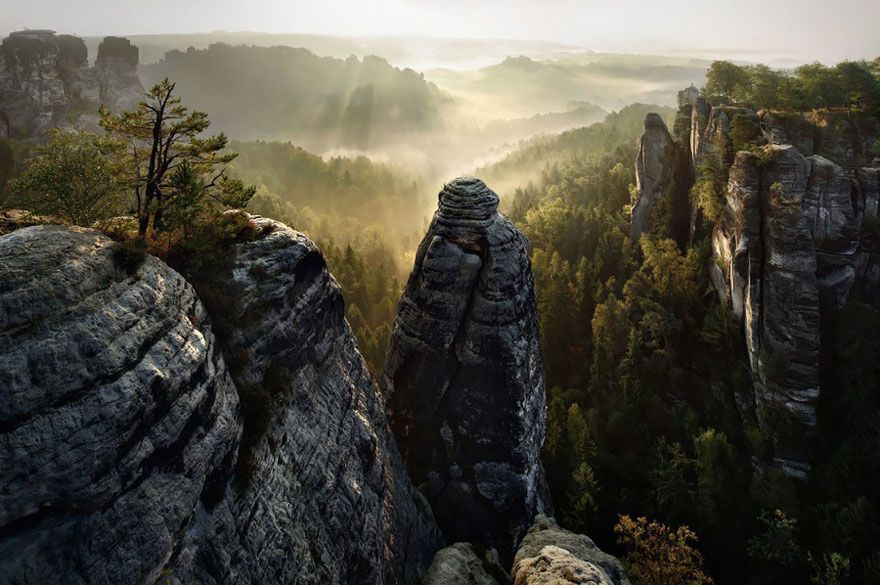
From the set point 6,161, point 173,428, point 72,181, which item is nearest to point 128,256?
point 173,428

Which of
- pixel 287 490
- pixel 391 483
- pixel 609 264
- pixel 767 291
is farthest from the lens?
pixel 609 264

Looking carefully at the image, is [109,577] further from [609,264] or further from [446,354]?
[609,264]

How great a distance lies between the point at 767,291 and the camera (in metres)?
48.5

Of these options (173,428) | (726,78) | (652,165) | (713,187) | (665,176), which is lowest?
(173,428)

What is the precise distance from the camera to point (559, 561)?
1075 inches

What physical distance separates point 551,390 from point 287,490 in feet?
159

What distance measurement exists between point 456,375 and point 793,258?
34.4 meters

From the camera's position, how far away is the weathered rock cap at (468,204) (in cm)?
3372

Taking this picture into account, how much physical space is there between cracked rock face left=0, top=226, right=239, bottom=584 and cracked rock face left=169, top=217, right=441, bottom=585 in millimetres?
2067

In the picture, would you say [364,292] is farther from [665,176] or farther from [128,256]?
[128,256]

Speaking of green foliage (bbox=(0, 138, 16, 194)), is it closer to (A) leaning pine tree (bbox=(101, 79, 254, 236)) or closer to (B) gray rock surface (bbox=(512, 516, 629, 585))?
(A) leaning pine tree (bbox=(101, 79, 254, 236))

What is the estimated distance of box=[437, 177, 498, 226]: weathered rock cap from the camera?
33719mm

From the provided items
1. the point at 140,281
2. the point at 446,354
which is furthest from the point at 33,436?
the point at 446,354

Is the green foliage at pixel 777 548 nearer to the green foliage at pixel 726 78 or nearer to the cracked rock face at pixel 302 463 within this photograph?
the cracked rock face at pixel 302 463
